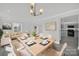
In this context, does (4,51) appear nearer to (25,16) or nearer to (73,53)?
(25,16)

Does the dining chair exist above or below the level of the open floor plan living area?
below

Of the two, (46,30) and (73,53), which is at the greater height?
(46,30)

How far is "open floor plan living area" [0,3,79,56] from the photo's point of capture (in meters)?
2.45

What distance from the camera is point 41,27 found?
8.16 ft

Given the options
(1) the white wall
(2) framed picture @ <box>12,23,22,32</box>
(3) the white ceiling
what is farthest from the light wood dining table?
(3) the white ceiling

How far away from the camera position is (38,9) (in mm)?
2484

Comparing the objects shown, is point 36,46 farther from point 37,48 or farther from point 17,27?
point 17,27

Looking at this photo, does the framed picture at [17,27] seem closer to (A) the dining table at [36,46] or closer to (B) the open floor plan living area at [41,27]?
(B) the open floor plan living area at [41,27]

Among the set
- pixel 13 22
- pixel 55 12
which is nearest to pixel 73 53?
pixel 55 12

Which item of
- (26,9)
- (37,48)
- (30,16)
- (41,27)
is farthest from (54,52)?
(26,9)

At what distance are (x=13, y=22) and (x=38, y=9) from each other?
502mm

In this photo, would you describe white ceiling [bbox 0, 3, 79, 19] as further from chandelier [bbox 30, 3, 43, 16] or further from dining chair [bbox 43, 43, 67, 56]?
dining chair [bbox 43, 43, 67, 56]

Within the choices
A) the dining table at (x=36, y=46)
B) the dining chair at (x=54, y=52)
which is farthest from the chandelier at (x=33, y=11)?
the dining chair at (x=54, y=52)

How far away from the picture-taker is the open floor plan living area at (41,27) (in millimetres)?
2445
